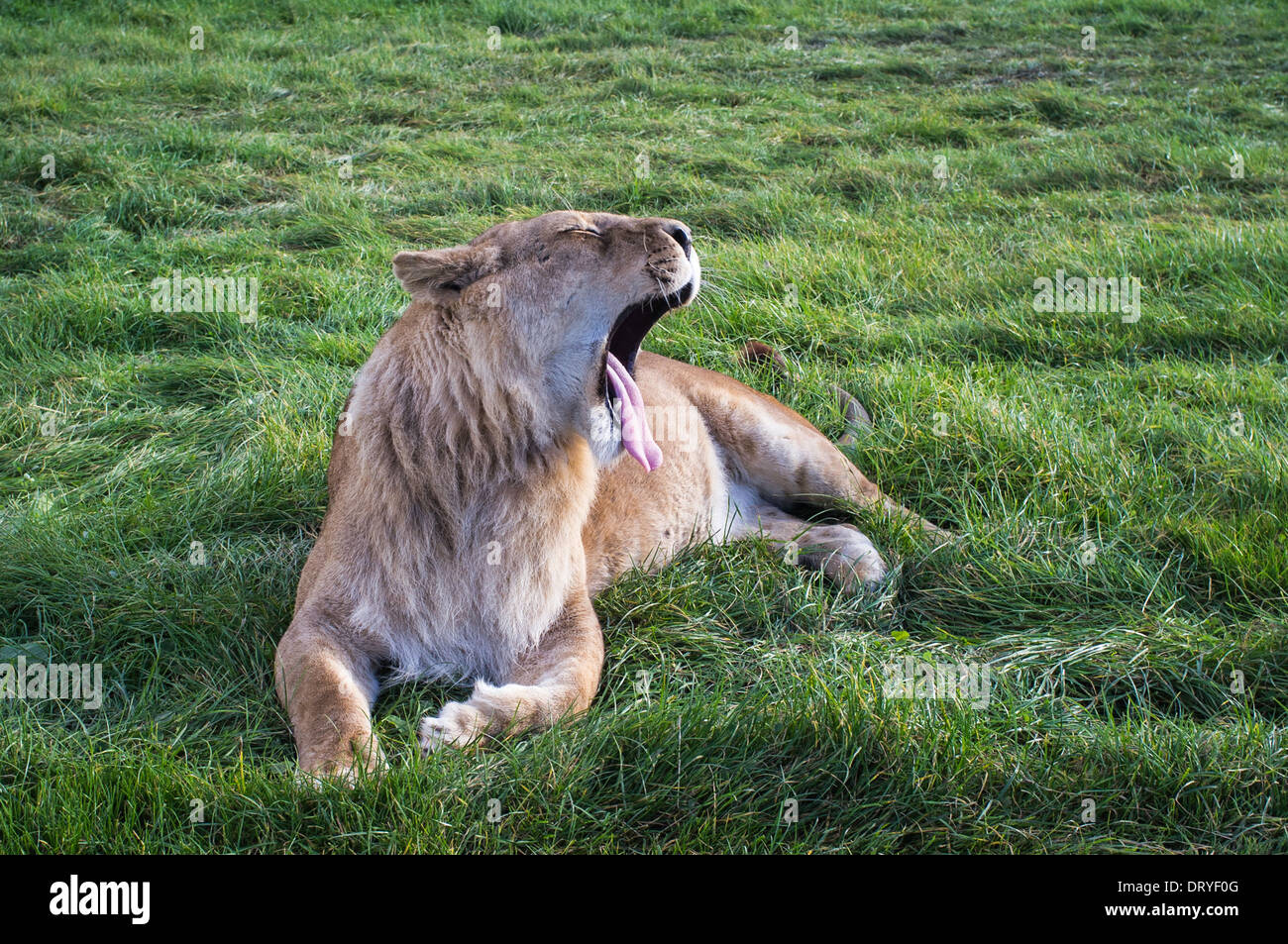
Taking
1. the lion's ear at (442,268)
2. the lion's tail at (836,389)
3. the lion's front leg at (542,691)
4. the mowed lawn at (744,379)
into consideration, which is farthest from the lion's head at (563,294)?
the lion's tail at (836,389)

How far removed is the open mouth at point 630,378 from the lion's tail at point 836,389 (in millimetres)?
1538

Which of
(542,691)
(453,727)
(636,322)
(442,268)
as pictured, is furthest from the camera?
(636,322)

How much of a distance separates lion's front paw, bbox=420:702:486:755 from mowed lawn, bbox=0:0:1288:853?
8 centimetres

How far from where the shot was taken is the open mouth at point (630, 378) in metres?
3.52

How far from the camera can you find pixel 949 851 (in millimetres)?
2695

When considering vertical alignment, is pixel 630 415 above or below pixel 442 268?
below

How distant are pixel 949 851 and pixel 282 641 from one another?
1.93m

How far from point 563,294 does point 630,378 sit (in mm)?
397

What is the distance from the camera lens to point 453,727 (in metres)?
3.05

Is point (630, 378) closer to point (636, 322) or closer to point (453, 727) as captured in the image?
point (636, 322)

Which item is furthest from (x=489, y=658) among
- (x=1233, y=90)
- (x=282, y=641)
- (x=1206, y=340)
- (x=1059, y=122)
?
(x=1233, y=90)

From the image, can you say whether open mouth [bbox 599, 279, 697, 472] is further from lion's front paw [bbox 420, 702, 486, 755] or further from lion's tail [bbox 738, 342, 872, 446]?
lion's tail [bbox 738, 342, 872, 446]

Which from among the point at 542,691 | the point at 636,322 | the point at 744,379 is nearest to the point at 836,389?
the point at 744,379
